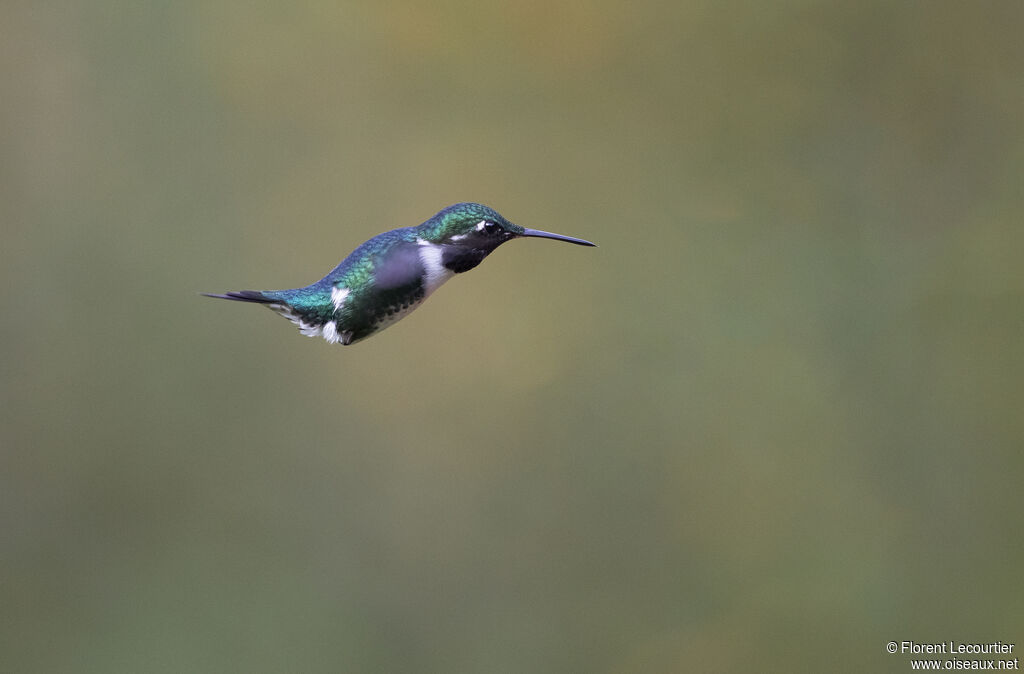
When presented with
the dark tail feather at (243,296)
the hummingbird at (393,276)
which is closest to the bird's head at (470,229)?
the hummingbird at (393,276)

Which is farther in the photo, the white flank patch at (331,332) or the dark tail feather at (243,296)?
the white flank patch at (331,332)

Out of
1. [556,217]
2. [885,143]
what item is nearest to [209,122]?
[556,217]

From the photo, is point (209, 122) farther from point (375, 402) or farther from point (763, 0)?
point (763, 0)

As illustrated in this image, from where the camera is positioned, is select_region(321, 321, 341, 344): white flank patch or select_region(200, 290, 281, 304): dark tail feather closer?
select_region(200, 290, 281, 304): dark tail feather

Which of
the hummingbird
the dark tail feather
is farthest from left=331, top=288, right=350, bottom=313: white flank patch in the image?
the dark tail feather

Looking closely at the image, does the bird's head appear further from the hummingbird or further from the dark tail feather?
the dark tail feather

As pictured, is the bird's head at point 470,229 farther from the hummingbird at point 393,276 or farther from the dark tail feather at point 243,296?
the dark tail feather at point 243,296

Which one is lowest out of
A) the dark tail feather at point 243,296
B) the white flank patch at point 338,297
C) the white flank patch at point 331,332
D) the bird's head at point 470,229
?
the white flank patch at point 331,332

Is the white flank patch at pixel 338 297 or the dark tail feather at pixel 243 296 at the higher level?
the white flank patch at pixel 338 297
